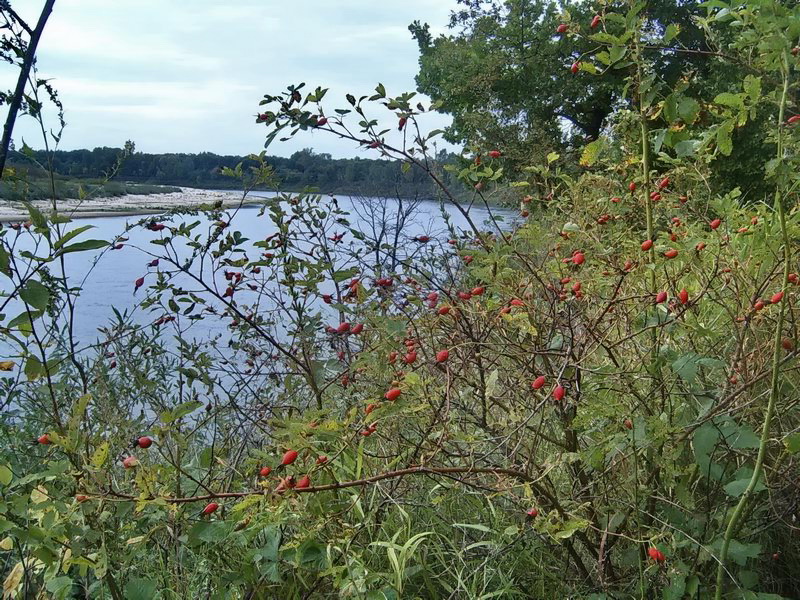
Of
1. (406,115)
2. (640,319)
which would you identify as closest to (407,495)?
(640,319)

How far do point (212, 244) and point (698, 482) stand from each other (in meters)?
1.80

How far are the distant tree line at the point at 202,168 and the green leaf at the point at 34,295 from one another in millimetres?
1116

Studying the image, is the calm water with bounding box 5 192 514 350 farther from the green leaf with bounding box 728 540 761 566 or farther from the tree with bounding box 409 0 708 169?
the tree with bounding box 409 0 708 169

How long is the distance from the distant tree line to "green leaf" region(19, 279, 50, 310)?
1116 millimetres

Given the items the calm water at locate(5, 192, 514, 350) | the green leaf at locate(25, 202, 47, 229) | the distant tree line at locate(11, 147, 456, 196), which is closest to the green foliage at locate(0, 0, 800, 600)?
the green leaf at locate(25, 202, 47, 229)

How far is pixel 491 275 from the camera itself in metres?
1.75

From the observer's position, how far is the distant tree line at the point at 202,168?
276 cm

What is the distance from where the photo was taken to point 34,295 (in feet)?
3.64

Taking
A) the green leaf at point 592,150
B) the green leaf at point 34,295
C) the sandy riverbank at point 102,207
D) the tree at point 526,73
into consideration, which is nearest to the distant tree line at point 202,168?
the sandy riverbank at point 102,207

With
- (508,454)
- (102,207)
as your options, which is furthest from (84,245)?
(102,207)

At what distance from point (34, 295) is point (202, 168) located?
9.18 feet

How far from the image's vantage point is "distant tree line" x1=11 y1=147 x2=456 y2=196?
2760 millimetres

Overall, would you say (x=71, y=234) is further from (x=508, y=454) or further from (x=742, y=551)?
(x=742, y=551)

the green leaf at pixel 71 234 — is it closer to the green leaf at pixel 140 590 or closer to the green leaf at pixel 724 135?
the green leaf at pixel 140 590
